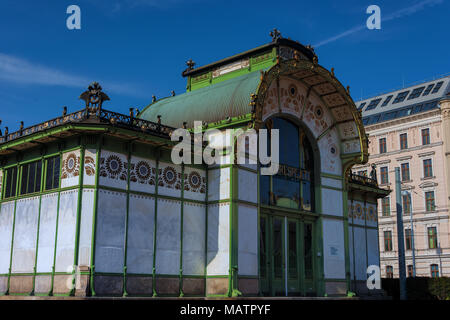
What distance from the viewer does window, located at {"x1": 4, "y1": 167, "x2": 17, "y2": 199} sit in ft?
79.6

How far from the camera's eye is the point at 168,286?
882 inches

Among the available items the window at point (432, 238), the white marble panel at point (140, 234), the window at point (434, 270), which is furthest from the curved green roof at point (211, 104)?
the window at point (434, 270)

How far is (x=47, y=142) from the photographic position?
2242cm

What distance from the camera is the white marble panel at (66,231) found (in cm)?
2023

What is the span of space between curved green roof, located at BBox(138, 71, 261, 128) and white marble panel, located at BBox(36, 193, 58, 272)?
29.0 feet

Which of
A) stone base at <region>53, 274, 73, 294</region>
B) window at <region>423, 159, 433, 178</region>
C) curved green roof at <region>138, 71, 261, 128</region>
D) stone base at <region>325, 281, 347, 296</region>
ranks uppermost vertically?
window at <region>423, 159, 433, 178</region>

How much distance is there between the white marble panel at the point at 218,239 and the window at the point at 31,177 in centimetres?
762

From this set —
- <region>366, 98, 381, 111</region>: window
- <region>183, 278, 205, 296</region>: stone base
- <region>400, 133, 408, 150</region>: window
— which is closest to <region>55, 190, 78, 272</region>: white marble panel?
<region>183, 278, 205, 296</region>: stone base

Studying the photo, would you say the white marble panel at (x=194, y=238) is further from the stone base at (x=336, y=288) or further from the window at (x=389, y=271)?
the window at (x=389, y=271)

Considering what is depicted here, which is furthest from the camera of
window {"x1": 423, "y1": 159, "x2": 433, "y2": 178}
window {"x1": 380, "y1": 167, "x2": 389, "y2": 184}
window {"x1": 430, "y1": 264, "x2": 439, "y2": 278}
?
window {"x1": 380, "y1": 167, "x2": 389, "y2": 184}

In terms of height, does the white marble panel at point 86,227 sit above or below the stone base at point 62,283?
above

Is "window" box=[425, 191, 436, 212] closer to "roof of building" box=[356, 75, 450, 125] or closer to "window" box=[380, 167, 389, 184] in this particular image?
"window" box=[380, 167, 389, 184]
